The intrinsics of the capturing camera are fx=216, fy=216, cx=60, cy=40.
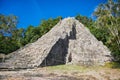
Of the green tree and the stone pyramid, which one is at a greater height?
the green tree

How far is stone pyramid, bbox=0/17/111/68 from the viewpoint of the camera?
98.3 feet

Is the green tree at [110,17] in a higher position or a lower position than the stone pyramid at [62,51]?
higher

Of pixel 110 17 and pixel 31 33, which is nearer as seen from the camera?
pixel 110 17

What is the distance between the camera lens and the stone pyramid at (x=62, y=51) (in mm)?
29969

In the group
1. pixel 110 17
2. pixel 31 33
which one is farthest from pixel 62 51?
pixel 31 33

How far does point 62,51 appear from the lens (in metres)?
35.1

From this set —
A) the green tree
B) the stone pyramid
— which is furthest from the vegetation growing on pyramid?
the stone pyramid

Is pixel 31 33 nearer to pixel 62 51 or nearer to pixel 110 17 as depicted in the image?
pixel 62 51

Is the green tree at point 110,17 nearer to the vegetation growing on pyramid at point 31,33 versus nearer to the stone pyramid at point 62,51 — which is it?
the vegetation growing on pyramid at point 31,33

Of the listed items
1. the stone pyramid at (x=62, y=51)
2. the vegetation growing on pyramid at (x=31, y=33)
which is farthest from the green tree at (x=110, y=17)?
the stone pyramid at (x=62, y=51)

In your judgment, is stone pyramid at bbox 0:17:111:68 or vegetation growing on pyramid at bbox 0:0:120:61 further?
vegetation growing on pyramid at bbox 0:0:120:61

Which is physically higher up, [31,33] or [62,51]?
[31,33]

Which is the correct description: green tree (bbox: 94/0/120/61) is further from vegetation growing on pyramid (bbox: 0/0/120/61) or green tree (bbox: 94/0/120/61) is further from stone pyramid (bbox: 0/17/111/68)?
stone pyramid (bbox: 0/17/111/68)

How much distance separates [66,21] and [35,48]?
1044 cm
